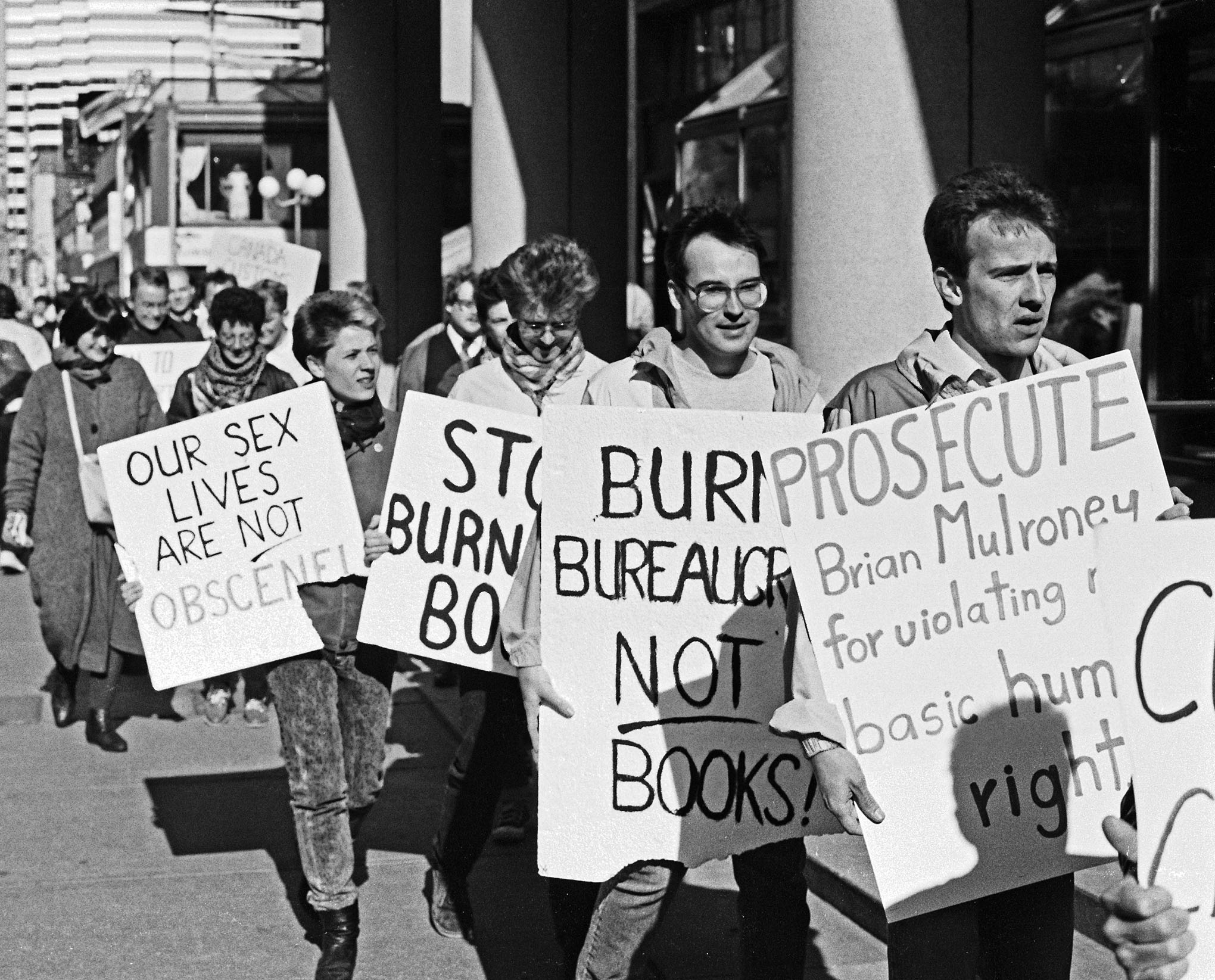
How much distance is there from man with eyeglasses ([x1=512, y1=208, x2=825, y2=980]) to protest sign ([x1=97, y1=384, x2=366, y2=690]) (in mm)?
1383

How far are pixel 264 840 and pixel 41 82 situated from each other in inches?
6806

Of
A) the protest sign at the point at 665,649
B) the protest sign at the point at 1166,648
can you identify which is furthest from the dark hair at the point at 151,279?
the protest sign at the point at 1166,648

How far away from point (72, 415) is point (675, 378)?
5.16 m

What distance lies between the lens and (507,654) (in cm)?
457

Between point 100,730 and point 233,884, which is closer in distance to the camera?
point 233,884

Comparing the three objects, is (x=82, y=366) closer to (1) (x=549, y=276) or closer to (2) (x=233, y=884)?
(2) (x=233, y=884)

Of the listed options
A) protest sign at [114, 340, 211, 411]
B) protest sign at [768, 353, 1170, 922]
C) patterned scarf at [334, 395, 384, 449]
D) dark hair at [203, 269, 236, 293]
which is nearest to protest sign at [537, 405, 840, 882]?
protest sign at [768, 353, 1170, 922]

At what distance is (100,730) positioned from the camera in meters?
8.84

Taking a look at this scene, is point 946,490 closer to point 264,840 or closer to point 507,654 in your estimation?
point 507,654

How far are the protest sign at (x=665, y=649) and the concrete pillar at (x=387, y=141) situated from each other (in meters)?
14.2

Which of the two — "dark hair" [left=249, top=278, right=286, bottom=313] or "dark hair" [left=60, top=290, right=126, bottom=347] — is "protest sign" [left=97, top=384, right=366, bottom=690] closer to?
"dark hair" [left=60, top=290, right=126, bottom=347]

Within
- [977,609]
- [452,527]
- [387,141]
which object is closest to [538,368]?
[452,527]

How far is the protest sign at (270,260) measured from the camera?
15.3 meters

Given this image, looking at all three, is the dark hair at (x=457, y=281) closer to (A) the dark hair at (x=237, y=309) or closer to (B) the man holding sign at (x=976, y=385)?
(A) the dark hair at (x=237, y=309)
